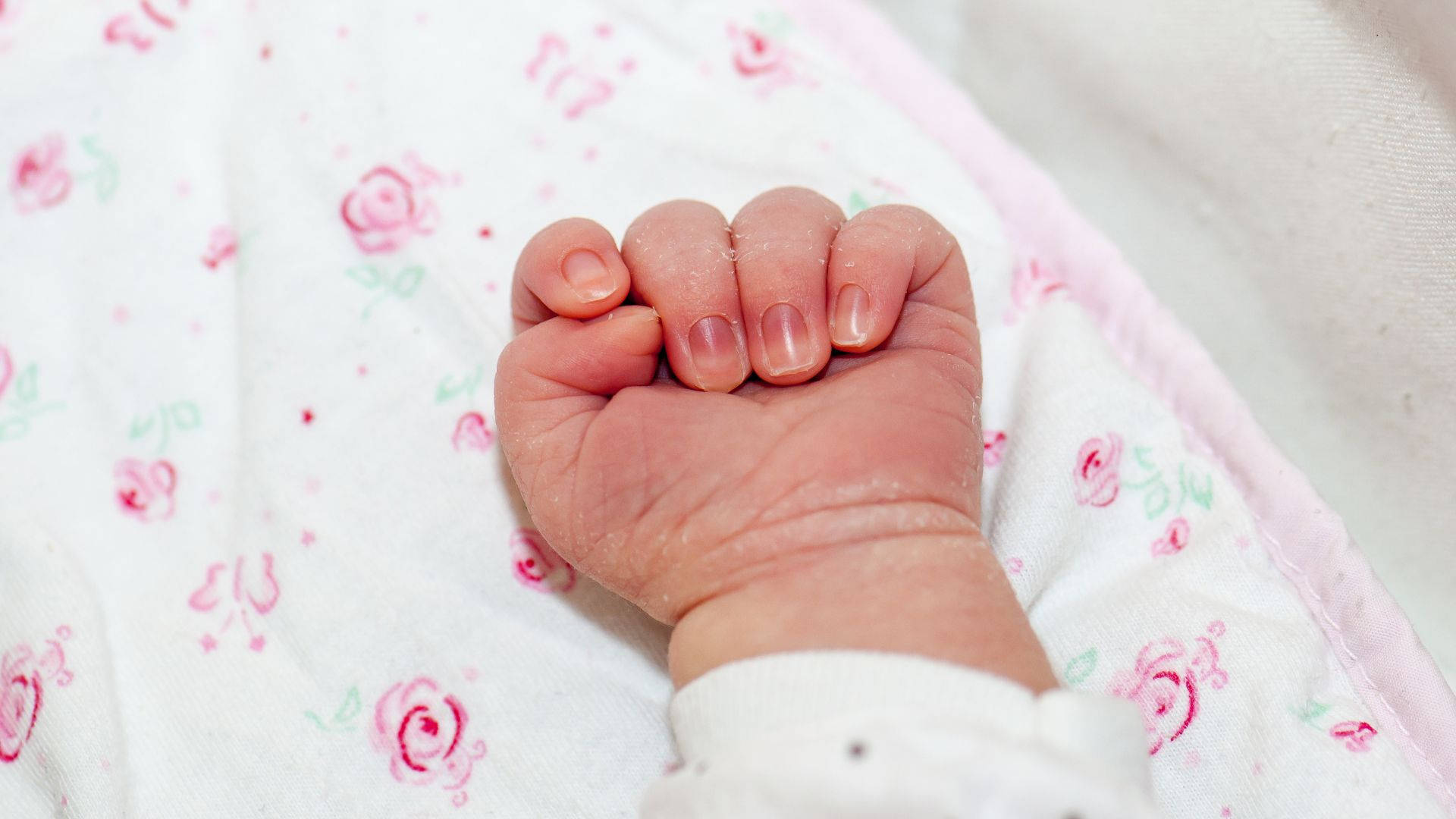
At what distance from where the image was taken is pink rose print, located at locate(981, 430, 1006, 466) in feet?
2.61

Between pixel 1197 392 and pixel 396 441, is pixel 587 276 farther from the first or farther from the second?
pixel 1197 392

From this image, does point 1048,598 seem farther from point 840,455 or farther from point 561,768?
point 561,768

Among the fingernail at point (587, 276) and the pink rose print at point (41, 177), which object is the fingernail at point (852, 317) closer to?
the fingernail at point (587, 276)

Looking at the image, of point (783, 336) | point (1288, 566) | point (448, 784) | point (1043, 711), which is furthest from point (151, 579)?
point (1288, 566)

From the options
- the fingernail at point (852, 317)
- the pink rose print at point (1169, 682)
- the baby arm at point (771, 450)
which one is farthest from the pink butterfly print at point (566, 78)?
the pink rose print at point (1169, 682)

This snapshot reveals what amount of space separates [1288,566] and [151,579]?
746 mm

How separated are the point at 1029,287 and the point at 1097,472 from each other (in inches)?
6.8

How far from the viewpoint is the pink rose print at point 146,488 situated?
0.80 m

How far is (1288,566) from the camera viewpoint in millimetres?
753

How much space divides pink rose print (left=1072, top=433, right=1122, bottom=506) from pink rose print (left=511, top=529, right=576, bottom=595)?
0.34 meters

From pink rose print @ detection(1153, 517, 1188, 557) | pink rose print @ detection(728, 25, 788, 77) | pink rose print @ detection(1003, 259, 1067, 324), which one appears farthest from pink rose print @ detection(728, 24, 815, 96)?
pink rose print @ detection(1153, 517, 1188, 557)

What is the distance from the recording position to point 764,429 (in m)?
0.64

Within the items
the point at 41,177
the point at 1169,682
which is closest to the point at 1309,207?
the point at 1169,682

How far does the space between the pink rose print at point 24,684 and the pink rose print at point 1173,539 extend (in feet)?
2.27
